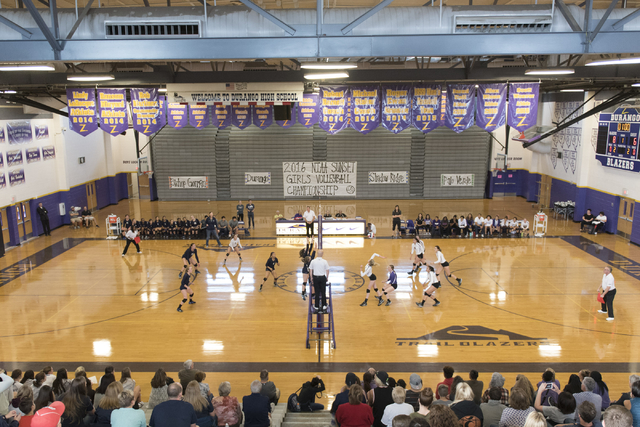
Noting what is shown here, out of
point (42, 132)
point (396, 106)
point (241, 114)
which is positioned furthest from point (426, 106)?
point (42, 132)

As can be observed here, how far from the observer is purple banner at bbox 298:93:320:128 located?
61.5 ft

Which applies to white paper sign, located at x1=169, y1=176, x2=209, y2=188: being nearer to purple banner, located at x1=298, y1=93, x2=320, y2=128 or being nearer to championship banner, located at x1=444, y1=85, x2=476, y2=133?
purple banner, located at x1=298, y1=93, x2=320, y2=128

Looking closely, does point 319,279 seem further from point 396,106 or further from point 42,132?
point 42,132

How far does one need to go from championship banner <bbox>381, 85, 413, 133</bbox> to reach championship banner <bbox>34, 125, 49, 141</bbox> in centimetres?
1852

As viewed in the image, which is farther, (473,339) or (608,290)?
(608,290)

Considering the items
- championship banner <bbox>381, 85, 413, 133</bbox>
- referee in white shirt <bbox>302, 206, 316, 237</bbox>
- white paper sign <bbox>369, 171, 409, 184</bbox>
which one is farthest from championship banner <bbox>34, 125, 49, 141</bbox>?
white paper sign <bbox>369, 171, 409, 184</bbox>

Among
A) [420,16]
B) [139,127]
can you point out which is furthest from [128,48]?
[139,127]

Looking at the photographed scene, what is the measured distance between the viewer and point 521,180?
34.7 meters

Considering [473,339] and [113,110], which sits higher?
[113,110]

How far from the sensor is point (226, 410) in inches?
294

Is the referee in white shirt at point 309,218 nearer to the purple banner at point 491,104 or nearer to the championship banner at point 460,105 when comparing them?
the championship banner at point 460,105

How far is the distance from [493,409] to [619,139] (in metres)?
21.1

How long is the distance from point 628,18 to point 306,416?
935 cm

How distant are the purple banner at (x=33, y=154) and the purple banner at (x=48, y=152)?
61 cm
